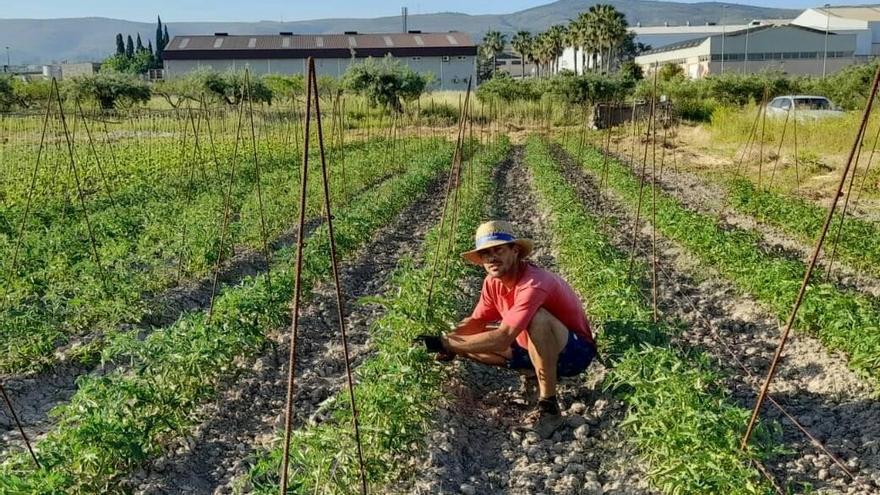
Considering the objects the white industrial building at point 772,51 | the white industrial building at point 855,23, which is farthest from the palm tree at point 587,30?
the white industrial building at point 855,23

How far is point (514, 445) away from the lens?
15.0 feet

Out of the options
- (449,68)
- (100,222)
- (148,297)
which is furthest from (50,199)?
(449,68)

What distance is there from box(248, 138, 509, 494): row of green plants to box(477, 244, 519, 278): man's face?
2.09ft

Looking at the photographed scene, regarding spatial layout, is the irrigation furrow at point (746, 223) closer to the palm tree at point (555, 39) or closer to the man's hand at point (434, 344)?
the man's hand at point (434, 344)

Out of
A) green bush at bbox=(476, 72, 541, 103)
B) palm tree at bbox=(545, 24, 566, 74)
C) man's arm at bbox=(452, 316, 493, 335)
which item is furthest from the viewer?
palm tree at bbox=(545, 24, 566, 74)

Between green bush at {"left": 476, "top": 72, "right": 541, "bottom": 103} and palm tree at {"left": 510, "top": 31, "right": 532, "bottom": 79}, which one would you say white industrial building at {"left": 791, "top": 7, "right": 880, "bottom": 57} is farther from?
green bush at {"left": 476, "top": 72, "right": 541, "bottom": 103}

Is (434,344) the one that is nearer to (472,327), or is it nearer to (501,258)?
(472,327)

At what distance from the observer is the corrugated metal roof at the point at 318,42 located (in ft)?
210

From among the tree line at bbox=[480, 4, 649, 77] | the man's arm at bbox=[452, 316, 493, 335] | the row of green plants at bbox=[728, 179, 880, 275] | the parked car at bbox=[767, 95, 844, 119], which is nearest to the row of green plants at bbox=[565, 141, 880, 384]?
the row of green plants at bbox=[728, 179, 880, 275]

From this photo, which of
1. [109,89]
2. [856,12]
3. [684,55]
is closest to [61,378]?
[109,89]

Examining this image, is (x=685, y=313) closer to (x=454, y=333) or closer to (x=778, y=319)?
(x=778, y=319)

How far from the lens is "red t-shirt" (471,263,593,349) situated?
4.58m

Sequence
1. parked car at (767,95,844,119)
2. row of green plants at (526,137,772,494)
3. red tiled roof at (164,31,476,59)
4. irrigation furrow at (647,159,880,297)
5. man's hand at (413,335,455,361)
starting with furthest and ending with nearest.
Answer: red tiled roof at (164,31,476,59), parked car at (767,95,844,119), irrigation furrow at (647,159,880,297), man's hand at (413,335,455,361), row of green plants at (526,137,772,494)

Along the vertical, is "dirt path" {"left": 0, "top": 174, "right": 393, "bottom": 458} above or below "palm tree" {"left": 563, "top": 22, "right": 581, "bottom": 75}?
below
